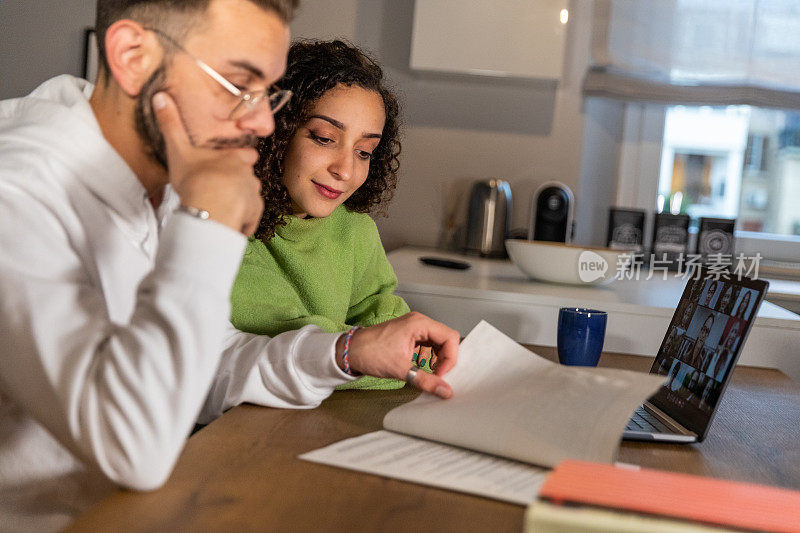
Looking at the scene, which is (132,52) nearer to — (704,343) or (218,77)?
(218,77)

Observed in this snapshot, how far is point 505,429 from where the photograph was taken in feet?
2.66

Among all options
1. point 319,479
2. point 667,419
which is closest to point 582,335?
point 667,419

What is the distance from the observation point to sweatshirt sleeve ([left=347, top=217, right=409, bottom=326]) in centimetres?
146

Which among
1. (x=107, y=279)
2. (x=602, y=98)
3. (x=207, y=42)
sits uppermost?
(x=602, y=98)

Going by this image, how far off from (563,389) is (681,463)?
0.51ft

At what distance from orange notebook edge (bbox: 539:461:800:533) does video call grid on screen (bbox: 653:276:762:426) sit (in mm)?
308

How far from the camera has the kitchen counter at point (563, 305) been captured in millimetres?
1662

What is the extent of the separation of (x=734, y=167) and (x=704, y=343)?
7.32ft

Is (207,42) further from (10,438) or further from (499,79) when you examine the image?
(499,79)

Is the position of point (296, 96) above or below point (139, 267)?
above

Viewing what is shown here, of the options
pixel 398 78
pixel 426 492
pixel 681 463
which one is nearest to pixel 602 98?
pixel 398 78

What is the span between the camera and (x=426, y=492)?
0.71 metres

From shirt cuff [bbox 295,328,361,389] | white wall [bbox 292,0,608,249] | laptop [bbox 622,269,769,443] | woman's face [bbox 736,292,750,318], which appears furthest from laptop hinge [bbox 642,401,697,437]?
white wall [bbox 292,0,608,249]

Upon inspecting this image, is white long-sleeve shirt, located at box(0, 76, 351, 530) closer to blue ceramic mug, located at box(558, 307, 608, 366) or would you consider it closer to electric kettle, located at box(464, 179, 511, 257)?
blue ceramic mug, located at box(558, 307, 608, 366)
